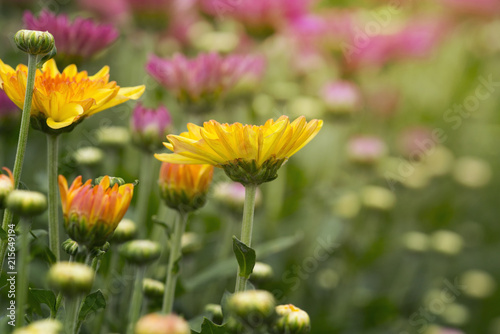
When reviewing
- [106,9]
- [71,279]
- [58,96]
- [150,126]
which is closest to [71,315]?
[71,279]

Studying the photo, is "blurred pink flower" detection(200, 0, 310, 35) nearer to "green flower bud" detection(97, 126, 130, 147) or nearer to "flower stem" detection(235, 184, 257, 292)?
"green flower bud" detection(97, 126, 130, 147)

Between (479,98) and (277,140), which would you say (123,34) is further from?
(479,98)

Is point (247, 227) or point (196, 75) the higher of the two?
point (196, 75)

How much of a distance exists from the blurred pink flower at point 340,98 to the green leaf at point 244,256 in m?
1.13

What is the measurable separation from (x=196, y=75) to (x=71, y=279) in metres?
0.70

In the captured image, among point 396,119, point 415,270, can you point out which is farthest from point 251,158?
point 396,119

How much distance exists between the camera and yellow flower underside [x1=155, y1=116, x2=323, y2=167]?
78 cm

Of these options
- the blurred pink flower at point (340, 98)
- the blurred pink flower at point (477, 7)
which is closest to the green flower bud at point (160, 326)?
the blurred pink flower at point (340, 98)

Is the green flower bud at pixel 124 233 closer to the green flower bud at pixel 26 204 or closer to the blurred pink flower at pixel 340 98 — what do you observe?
the green flower bud at pixel 26 204

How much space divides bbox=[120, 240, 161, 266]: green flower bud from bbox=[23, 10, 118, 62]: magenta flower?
0.39 metres

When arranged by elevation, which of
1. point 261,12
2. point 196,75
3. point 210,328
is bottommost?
point 210,328

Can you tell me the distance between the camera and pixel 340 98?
187cm

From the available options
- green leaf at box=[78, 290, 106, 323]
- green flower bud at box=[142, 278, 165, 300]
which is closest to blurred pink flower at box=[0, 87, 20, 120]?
green flower bud at box=[142, 278, 165, 300]

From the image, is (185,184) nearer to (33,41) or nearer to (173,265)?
(173,265)
